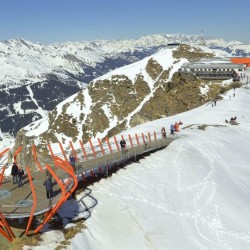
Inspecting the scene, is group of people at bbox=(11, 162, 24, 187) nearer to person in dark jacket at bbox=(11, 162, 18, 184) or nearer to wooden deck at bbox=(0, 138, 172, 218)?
person in dark jacket at bbox=(11, 162, 18, 184)

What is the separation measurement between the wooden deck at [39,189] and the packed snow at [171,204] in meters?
1.42

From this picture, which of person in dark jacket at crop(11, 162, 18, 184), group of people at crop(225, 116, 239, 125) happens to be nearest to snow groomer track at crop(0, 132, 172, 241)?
person in dark jacket at crop(11, 162, 18, 184)

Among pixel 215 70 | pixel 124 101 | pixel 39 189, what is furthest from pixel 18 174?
pixel 124 101

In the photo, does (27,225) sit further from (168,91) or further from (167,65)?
(167,65)

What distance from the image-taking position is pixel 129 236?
83.8 ft

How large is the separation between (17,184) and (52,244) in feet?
17.2

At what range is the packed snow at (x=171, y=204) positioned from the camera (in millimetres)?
25531

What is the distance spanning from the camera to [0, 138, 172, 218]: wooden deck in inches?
858

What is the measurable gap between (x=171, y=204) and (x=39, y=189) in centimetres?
1085

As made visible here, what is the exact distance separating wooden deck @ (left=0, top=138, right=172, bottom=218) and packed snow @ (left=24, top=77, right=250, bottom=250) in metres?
1.42

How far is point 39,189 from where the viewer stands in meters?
24.9

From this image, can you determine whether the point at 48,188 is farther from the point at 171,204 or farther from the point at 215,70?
the point at 215,70

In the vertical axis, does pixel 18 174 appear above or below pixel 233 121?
above

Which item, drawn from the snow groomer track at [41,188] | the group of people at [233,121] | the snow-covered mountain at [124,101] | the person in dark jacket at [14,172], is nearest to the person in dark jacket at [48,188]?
the snow groomer track at [41,188]
